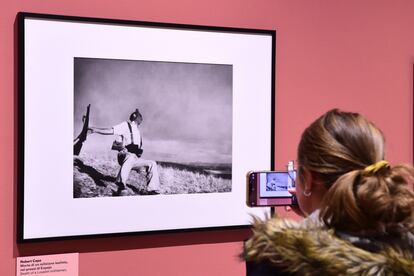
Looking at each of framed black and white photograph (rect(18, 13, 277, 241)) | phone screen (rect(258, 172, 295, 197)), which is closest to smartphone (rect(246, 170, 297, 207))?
phone screen (rect(258, 172, 295, 197))

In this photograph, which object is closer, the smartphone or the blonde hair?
the blonde hair

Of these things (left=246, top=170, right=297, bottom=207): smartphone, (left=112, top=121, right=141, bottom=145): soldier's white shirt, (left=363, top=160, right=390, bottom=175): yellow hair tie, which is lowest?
(left=246, top=170, right=297, bottom=207): smartphone

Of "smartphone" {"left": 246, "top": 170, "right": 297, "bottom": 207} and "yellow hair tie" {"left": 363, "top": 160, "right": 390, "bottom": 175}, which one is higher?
"yellow hair tie" {"left": 363, "top": 160, "right": 390, "bottom": 175}

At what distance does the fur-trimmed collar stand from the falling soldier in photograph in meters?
0.78

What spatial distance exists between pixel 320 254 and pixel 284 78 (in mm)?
1080

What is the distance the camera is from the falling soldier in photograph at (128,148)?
1746 millimetres

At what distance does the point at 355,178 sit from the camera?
1.02 meters

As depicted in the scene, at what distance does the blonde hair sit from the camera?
1011mm

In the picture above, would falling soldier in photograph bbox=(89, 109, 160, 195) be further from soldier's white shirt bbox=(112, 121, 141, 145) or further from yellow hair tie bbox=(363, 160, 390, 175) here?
yellow hair tie bbox=(363, 160, 390, 175)

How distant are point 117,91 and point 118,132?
4.4 inches

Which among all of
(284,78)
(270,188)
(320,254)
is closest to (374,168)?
(320,254)

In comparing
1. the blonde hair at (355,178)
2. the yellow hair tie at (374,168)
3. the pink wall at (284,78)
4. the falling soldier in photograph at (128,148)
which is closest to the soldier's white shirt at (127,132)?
the falling soldier in photograph at (128,148)

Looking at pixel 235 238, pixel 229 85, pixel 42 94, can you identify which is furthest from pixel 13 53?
pixel 235 238

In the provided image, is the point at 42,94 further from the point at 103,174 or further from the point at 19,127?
the point at 103,174
